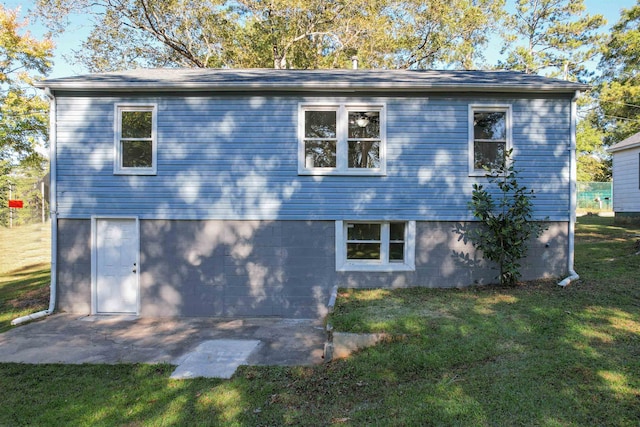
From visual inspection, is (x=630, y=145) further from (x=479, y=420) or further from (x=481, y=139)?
(x=479, y=420)

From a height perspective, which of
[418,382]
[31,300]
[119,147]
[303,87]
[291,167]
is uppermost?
[303,87]

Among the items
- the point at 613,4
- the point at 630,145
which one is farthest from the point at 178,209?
the point at 613,4

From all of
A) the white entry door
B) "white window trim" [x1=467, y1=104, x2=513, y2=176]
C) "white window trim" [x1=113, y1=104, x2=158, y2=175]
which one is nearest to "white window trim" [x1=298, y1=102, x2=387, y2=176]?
"white window trim" [x1=467, y1=104, x2=513, y2=176]

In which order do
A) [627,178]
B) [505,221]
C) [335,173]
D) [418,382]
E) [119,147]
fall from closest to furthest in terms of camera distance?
[418,382]
[505,221]
[335,173]
[119,147]
[627,178]

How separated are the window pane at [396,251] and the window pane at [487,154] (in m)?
2.36

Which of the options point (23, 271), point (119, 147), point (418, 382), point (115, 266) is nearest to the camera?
point (418, 382)

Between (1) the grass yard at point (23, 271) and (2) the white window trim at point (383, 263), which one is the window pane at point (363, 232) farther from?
(1) the grass yard at point (23, 271)

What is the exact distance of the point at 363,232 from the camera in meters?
8.13

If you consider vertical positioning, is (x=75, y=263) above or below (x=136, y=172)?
below

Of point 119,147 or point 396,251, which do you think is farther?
point 396,251

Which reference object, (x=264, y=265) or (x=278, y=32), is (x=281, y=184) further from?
(x=278, y=32)

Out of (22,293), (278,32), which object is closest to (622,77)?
(278,32)

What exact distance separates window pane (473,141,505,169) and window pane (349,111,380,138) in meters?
2.18

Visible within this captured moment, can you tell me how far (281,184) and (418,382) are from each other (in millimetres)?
4857
